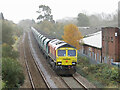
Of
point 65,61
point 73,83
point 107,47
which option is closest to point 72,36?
point 107,47

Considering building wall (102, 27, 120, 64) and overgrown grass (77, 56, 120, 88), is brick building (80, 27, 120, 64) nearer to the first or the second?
building wall (102, 27, 120, 64)

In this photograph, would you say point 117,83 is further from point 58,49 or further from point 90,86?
point 58,49

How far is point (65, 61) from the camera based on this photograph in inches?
701

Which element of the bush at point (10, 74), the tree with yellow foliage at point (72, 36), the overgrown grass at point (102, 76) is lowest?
the overgrown grass at point (102, 76)

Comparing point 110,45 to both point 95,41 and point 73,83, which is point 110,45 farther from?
point 73,83

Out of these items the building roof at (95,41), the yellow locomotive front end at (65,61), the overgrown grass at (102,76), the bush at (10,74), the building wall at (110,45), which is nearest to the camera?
the bush at (10,74)

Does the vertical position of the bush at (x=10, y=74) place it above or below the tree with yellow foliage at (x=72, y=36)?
below

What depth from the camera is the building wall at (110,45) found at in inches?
982

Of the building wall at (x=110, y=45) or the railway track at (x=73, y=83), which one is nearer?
the railway track at (x=73, y=83)

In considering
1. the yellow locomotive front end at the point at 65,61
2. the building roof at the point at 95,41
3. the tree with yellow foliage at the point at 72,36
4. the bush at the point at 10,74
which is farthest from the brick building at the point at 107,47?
the bush at the point at 10,74

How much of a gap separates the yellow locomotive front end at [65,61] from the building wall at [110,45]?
8902 mm

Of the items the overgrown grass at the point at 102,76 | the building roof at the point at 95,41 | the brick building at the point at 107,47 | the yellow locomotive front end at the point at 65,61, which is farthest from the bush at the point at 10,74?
the building roof at the point at 95,41

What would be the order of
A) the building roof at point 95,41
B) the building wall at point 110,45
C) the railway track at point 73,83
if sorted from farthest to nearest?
the building roof at point 95,41, the building wall at point 110,45, the railway track at point 73,83

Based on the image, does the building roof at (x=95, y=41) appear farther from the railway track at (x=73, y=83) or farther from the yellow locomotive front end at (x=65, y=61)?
the railway track at (x=73, y=83)
